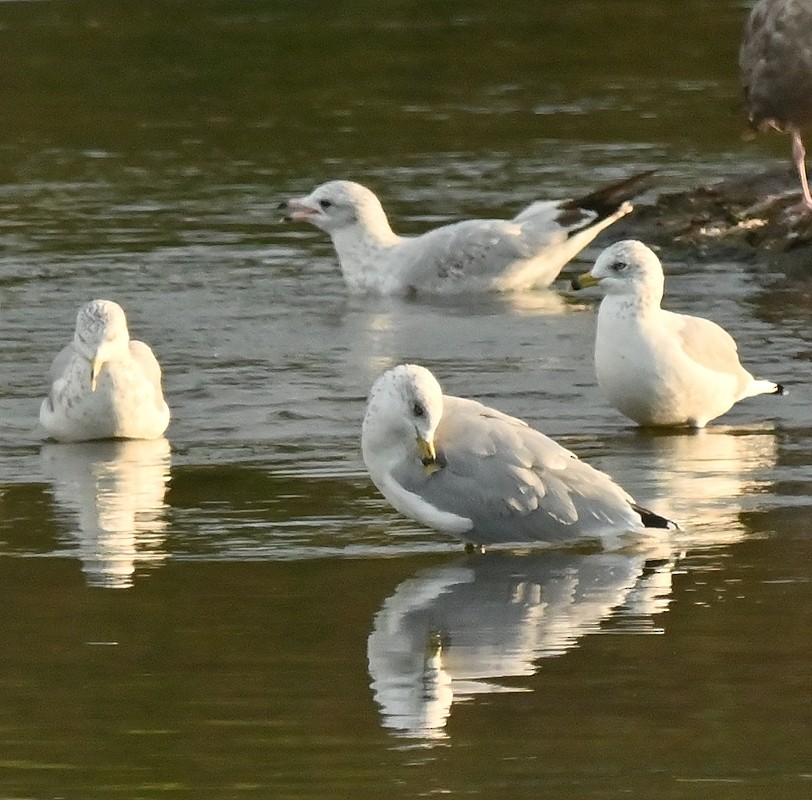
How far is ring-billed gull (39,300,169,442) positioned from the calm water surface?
0.34ft

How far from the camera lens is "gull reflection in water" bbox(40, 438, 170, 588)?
7.92 metres

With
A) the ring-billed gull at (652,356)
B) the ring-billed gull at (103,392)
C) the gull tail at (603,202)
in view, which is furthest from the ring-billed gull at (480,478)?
the gull tail at (603,202)

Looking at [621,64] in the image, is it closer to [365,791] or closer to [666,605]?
[666,605]

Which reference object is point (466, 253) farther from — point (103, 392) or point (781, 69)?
point (103, 392)

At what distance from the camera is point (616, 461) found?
9430mm

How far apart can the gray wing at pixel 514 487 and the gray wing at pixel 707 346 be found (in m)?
2.06

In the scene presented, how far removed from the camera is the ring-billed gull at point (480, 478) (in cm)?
780

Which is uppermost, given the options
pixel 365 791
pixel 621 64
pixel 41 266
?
pixel 621 64

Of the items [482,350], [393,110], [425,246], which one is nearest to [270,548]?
Answer: [482,350]

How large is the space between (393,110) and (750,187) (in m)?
5.32

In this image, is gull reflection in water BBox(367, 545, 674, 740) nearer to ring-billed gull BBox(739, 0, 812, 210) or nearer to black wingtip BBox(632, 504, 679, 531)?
black wingtip BBox(632, 504, 679, 531)

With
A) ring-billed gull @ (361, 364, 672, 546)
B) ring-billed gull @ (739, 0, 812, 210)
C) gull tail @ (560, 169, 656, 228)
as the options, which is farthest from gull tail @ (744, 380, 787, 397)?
ring-billed gull @ (739, 0, 812, 210)

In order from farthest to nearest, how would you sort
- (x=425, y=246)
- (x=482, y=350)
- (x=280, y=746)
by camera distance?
1. (x=425, y=246)
2. (x=482, y=350)
3. (x=280, y=746)

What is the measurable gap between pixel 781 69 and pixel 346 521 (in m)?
7.61
